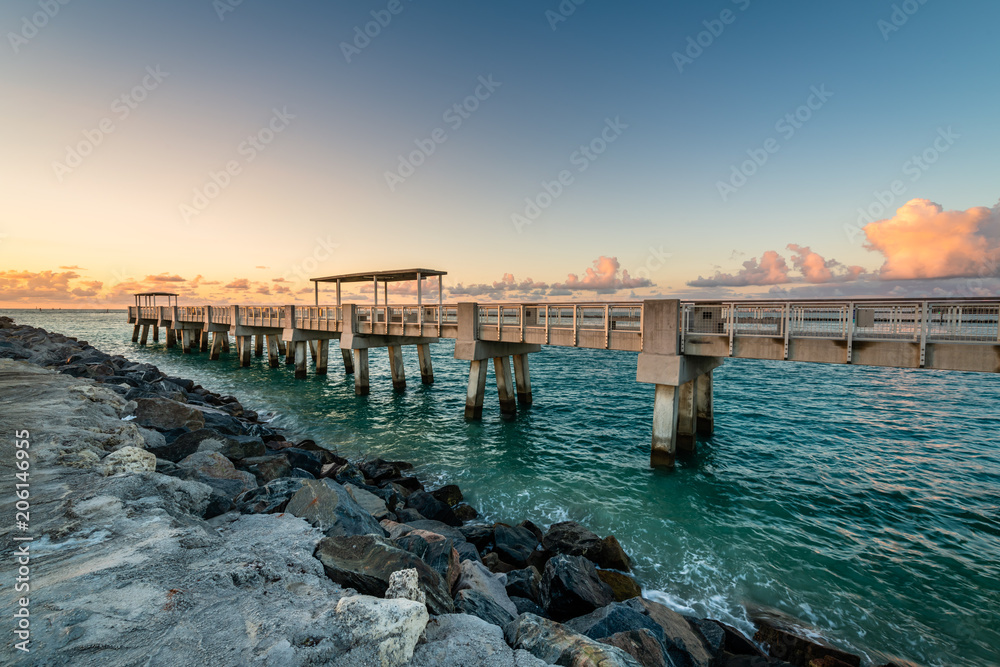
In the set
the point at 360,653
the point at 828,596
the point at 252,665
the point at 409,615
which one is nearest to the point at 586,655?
the point at 409,615

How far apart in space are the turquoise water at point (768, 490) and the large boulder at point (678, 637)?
5.04 feet

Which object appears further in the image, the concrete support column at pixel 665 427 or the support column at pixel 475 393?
the support column at pixel 475 393

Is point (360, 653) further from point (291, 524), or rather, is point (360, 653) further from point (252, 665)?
point (291, 524)

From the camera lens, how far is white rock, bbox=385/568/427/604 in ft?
13.1

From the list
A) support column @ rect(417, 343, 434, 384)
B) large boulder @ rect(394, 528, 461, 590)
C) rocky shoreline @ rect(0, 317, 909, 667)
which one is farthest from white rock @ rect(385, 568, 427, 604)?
support column @ rect(417, 343, 434, 384)

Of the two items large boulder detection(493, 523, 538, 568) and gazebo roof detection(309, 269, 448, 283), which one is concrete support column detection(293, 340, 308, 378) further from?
large boulder detection(493, 523, 538, 568)

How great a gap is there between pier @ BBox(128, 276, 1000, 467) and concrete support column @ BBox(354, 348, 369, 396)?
65mm

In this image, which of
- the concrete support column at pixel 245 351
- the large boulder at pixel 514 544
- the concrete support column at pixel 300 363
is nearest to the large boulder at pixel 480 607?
the large boulder at pixel 514 544

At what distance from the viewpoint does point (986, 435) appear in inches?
736

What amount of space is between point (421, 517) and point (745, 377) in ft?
116

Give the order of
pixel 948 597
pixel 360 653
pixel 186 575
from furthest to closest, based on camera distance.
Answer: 1. pixel 948 597
2. pixel 186 575
3. pixel 360 653

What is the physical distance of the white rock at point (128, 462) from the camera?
21.5ft

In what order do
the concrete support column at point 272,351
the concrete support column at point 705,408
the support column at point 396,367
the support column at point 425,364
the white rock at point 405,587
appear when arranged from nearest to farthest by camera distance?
the white rock at point 405,587
the concrete support column at point 705,408
the support column at point 396,367
the support column at point 425,364
the concrete support column at point 272,351

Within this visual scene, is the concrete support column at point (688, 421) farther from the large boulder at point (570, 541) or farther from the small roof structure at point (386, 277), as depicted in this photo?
the small roof structure at point (386, 277)
